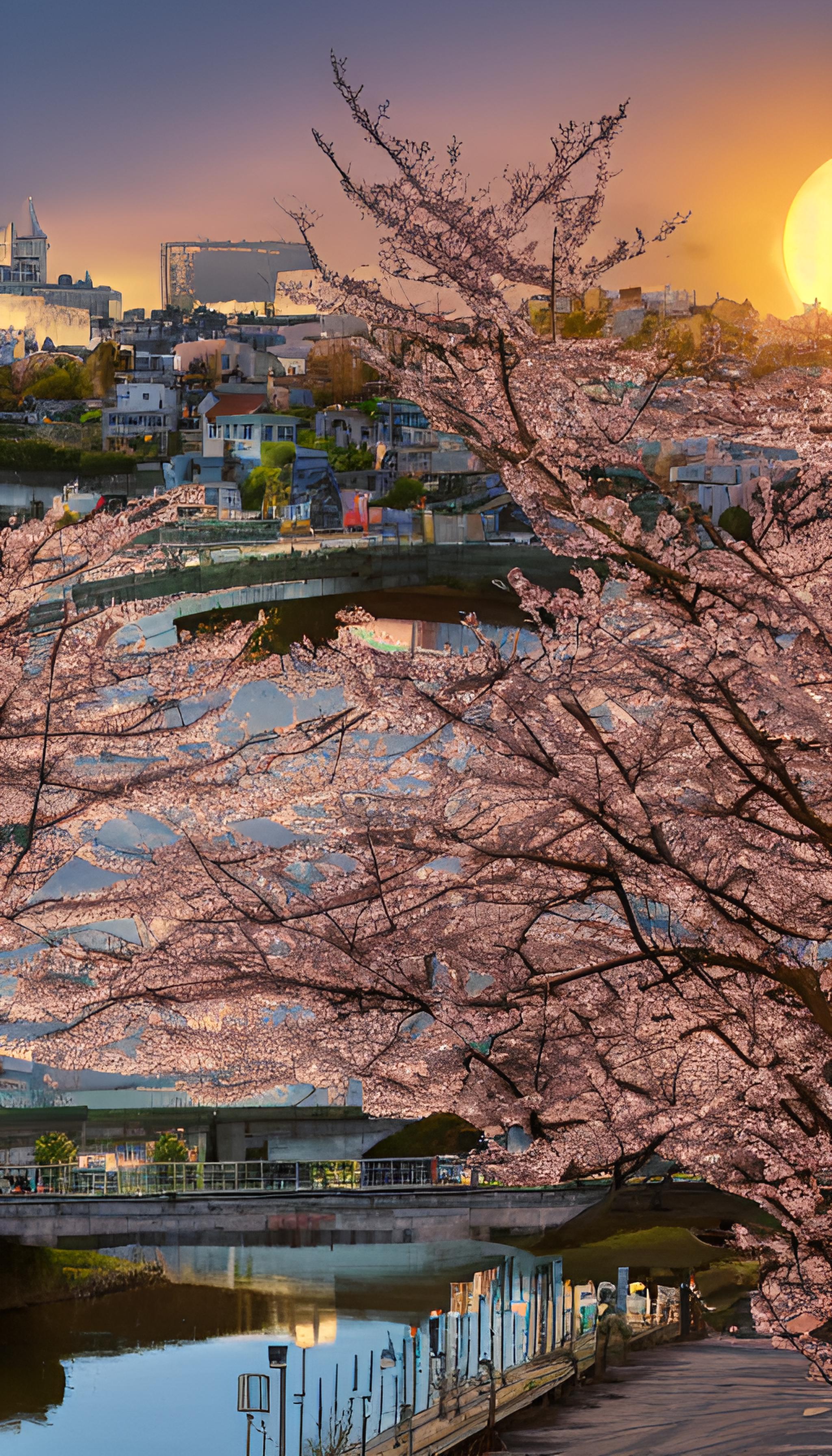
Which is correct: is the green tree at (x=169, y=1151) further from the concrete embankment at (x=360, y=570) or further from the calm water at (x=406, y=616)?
the calm water at (x=406, y=616)

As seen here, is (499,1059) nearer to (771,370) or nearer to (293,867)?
(293,867)

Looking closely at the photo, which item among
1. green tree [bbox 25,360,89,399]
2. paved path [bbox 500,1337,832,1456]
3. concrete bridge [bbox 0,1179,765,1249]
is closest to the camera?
paved path [bbox 500,1337,832,1456]

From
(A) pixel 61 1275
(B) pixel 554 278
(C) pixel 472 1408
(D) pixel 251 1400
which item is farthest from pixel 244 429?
(B) pixel 554 278

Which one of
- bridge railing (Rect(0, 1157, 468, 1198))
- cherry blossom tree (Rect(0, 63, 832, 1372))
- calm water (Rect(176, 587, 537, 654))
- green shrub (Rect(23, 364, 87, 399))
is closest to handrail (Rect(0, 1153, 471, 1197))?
bridge railing (Rect(0, 1157, 468, 1198))

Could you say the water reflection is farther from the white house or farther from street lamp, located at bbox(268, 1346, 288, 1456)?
the white house

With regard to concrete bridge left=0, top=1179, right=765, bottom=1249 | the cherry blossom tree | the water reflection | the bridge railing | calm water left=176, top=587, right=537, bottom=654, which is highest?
calm water left=176, top=587, right=537, bottom=654

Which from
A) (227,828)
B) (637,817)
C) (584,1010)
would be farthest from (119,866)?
(637,817)

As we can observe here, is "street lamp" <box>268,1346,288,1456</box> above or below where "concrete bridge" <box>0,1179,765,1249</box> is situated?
below
